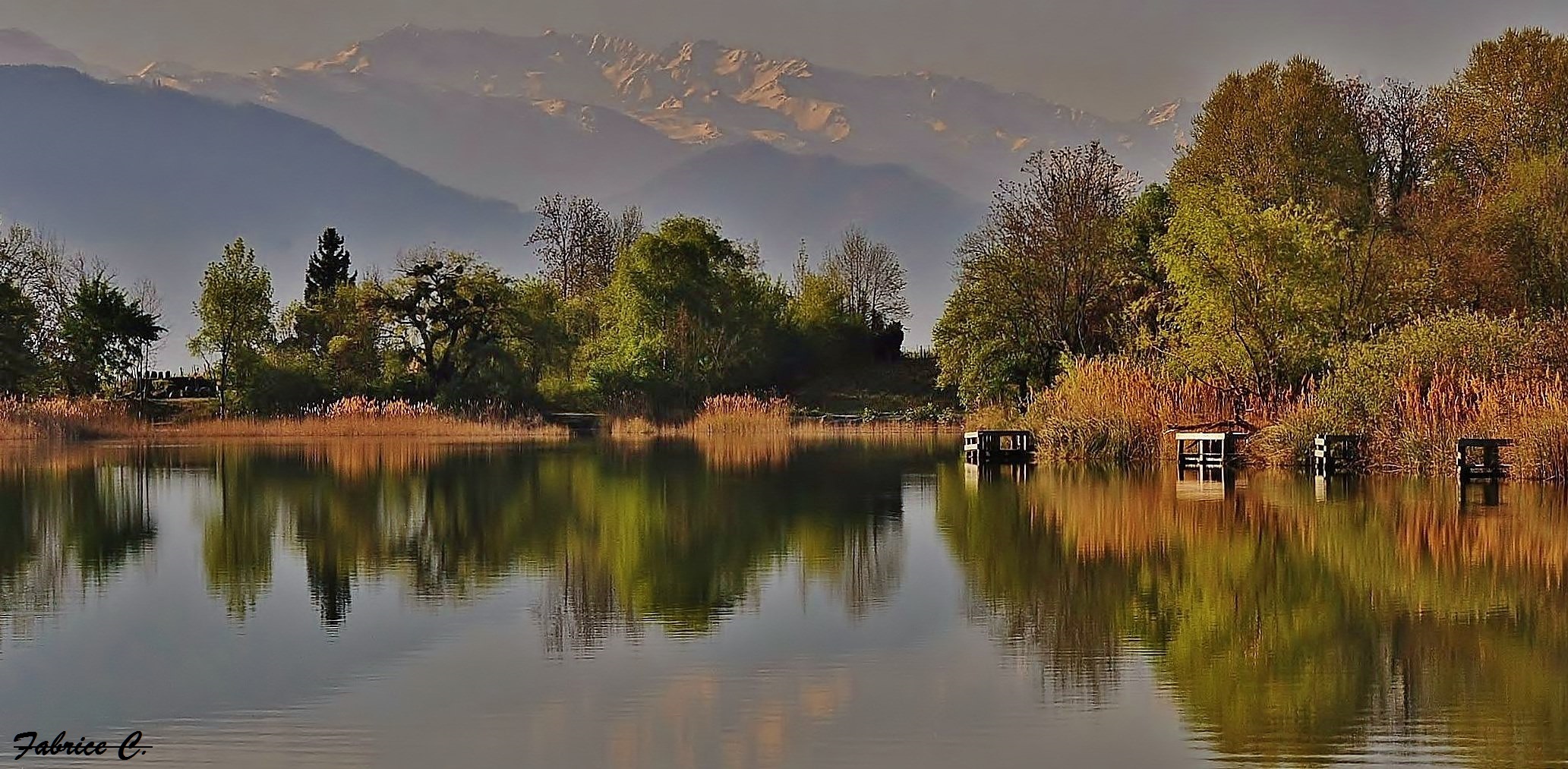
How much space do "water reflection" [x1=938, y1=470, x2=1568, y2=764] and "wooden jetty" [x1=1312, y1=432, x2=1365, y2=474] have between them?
4.45 m

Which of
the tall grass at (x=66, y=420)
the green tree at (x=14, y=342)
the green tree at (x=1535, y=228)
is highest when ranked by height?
the green tree at (x=1535, y=228)

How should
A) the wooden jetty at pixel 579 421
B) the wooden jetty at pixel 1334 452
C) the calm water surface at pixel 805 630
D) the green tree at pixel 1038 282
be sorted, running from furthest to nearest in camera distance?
1. the wooden jetty at pixel 579 421
2. the green tree at pixel 1038 282
3. the wooden jetty at pixel 1334 452
4. the calm water surface at pixel 805 630

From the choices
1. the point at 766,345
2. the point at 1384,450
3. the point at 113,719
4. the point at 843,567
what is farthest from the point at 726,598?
the point at 766,345

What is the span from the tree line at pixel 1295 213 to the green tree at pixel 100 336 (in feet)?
83.4

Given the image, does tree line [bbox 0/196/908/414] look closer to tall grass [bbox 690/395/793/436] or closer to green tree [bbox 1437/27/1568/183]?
tall grass [bbox 690/395/793/436]

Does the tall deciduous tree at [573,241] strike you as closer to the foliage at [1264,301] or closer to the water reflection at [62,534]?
the water reflection at [62,534]

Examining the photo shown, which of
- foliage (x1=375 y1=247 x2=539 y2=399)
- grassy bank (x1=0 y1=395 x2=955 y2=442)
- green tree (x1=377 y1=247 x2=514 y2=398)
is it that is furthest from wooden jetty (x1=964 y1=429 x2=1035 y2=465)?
green tree (x1=377 y1=247 x2=514 y2=398)

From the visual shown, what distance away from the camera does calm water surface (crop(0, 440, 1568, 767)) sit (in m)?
9.03

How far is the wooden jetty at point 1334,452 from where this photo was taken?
2764 centimetres

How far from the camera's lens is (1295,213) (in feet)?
112

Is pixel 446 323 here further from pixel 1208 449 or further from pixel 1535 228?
pixel 1208 449

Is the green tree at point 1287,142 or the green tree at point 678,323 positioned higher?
the green tree at point 1287,142

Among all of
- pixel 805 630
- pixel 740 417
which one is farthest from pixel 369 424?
pixel 805 630
